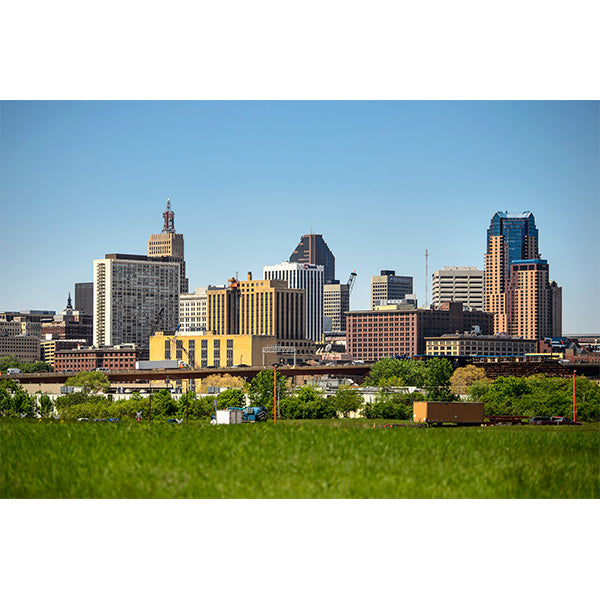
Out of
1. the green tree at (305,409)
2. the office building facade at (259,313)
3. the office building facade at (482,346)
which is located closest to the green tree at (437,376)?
the green tree at (305,409)

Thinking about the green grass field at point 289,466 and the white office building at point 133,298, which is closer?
the green grass field at point 289,466

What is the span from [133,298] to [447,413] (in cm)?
14009

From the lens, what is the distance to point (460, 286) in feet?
542

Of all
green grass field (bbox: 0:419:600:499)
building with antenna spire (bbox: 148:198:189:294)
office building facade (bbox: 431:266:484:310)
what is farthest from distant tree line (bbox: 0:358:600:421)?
building with antenna spire (bbox: 148:198:189:294)

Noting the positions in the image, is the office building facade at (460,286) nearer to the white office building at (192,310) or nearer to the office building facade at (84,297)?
the white office building at (192,310)

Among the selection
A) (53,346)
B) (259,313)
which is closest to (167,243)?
(53,346)

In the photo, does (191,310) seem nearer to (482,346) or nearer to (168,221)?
(168,221)

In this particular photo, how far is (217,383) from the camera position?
63.0 metres

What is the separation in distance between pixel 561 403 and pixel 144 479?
Result: 20.4m

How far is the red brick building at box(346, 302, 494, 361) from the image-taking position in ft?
442

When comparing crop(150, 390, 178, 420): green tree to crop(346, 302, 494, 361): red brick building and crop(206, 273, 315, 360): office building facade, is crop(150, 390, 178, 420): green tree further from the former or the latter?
crop(346, 302, 494, 361): red brick building

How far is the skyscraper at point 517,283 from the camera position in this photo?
440 feet

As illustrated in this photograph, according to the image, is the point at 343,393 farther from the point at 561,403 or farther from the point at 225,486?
the point at 225,486

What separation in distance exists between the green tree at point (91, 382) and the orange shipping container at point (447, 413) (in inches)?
1210
